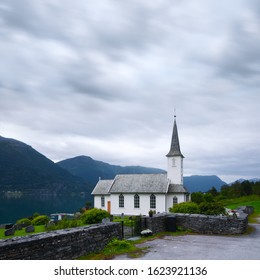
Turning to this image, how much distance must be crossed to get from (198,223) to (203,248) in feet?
16.6

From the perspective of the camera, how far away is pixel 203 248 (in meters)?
13.0

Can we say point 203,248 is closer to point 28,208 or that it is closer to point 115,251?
point 115,251

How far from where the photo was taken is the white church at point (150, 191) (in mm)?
41531

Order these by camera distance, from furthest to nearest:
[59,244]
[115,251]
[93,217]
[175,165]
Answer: [175,165]
[93,217]
[115,251]
[59,244]

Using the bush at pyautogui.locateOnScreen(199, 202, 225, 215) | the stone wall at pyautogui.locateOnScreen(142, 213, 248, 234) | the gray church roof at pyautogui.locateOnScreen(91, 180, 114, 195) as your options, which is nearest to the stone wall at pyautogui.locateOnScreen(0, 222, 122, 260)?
the stone wall at pyautogui.locateOnScreen(142, 213, 248, 234)

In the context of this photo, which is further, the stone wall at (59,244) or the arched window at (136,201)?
the arched window at (136,201)

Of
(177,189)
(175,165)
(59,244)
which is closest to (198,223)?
(59,244)

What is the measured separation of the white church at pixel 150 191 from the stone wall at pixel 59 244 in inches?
1133

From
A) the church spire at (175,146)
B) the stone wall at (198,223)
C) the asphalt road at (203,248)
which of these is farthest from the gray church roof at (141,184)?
the asphalt road at (203,248)

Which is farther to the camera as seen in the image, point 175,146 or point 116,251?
point 175,146

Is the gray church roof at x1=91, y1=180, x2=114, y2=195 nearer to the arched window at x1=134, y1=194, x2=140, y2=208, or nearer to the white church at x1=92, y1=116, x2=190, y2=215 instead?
the white church at x1=92, y1=116, x2=190, y2=215

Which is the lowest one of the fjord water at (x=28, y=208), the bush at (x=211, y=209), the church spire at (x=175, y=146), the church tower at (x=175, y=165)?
the fjord water at (x=28, y=208)

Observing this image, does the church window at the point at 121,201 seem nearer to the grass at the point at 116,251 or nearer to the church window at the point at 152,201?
the church window at the point at 152,201
